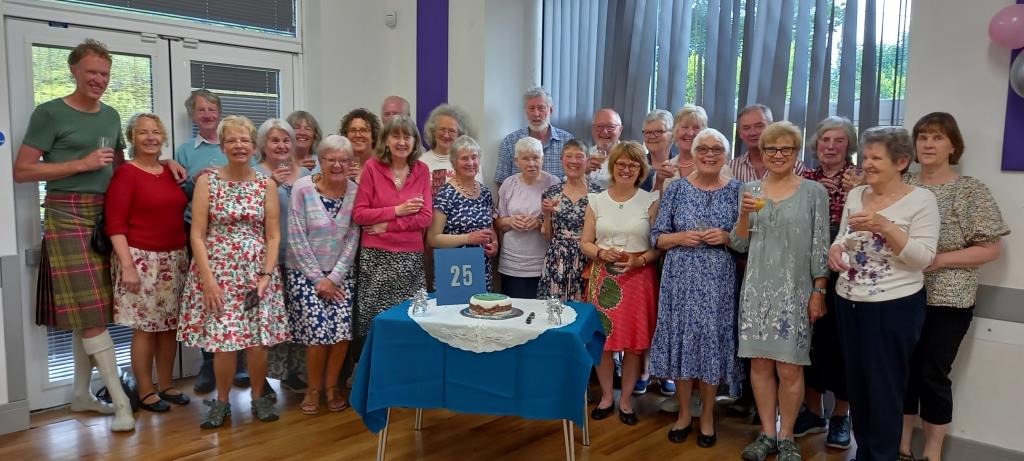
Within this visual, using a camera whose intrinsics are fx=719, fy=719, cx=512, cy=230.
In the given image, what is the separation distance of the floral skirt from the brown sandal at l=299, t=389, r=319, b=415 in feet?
2.55

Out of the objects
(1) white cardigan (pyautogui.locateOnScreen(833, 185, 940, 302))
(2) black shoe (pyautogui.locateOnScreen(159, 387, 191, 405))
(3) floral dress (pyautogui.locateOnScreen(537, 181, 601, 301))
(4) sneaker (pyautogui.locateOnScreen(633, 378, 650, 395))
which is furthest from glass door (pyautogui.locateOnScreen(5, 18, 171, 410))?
(1) white cardigan (pyautogui.locateOnScreen(833, 185, 940, 302))

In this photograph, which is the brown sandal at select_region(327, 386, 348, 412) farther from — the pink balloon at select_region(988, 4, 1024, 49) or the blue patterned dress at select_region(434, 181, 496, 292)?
the pink balloon at select_region(988, 4, 1024, 49)

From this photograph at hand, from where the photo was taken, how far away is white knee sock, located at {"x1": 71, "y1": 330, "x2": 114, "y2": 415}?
12.2 feet

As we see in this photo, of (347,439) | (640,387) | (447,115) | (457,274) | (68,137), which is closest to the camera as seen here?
(457,274)

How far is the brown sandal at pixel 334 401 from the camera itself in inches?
148

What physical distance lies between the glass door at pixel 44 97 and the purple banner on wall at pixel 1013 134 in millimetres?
4371

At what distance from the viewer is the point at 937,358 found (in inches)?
114

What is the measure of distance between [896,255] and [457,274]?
5.56ft

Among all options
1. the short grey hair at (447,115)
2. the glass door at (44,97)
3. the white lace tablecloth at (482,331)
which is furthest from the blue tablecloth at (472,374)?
the glass door at (44,97)

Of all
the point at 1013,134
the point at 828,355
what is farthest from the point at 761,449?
the point at 1013,134

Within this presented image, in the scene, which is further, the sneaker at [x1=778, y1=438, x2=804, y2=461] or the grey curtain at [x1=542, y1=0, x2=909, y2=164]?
the grey curtain at [x1=542, y1=0, x2=909, y2=164]

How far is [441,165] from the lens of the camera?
4238mm

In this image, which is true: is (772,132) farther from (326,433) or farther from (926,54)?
(326,433)

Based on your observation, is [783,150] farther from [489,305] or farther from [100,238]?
[100,238]
